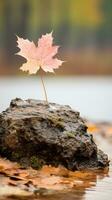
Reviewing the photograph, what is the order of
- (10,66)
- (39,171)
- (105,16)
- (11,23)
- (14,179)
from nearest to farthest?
(14,179), (39,171), (10,66), (11,23), (105,16)

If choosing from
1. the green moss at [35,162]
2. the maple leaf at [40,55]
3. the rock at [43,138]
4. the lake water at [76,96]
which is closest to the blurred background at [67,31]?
the lake water at [76,96]

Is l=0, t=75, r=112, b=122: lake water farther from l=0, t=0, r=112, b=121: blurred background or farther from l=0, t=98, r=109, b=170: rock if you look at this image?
l=0, t=98, r=109, b=170: rock

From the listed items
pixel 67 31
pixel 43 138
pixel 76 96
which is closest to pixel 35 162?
pixel 43 138

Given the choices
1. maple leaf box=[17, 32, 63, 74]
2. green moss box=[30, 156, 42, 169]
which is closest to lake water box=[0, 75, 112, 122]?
maple leaf box=[17, 32, 63, 74]

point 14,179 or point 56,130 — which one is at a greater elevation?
point 56,130

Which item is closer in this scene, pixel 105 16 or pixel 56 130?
pixel 56 130

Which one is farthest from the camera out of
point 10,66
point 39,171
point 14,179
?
point 10,66

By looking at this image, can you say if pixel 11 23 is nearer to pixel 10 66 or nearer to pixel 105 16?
pixel 10 66

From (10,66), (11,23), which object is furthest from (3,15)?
(10,66)
